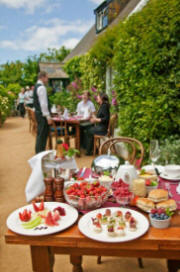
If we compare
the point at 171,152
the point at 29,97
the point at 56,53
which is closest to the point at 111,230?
the point at 171,152

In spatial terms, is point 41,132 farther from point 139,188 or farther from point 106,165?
point 139,188

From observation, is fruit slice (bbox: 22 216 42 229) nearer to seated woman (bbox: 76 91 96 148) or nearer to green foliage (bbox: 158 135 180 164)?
green foliage (bbox: 158 135 180 164)

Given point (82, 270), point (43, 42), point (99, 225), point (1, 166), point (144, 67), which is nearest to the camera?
point (99, 225)

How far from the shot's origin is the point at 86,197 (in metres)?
1.48

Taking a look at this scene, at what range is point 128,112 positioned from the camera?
4.50 metres

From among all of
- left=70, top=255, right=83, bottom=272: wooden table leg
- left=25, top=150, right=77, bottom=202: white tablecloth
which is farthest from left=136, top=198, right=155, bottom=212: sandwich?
left=70, top=255, right=83, bottom=272: wooden table leg

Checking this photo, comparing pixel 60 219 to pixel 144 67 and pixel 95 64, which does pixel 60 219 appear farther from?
pixel 95 64

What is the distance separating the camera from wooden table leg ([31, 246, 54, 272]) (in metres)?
1.33

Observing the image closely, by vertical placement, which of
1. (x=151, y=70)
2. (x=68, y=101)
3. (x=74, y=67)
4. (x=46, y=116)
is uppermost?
(x=74, y=67)

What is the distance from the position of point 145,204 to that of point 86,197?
328 mm

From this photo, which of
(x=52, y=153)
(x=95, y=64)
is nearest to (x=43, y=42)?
(x=95, y=64)

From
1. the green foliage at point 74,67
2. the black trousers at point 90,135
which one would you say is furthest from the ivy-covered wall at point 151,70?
the green foliage at point 74,67

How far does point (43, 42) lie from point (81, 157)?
23.5 m

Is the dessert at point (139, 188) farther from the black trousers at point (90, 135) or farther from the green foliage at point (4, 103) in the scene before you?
the black trousers at point (90, 135)
